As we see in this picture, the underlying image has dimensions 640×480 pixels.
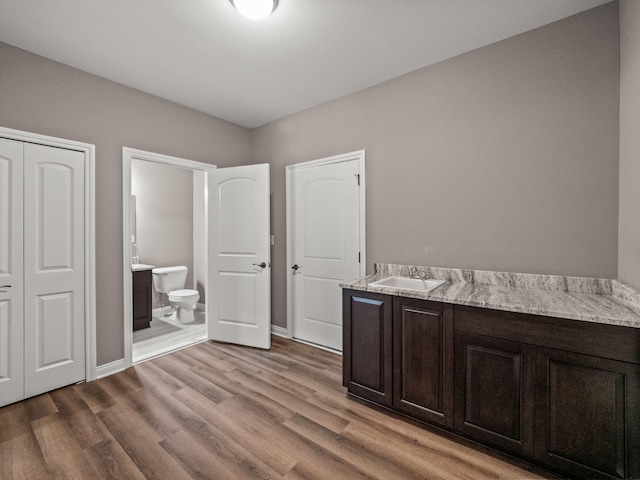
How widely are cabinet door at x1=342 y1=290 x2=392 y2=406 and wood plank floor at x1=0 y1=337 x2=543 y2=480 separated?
14cm

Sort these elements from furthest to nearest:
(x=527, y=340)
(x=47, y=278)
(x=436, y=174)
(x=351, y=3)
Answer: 1. (x=436, y=174)
2. (x=47, y=278)
3. (x=351, y=3)
4. (x=527, y=340)

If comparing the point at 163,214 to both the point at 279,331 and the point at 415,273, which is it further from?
the point at 415,273

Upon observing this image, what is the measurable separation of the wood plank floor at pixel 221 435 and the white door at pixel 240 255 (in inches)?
29.3

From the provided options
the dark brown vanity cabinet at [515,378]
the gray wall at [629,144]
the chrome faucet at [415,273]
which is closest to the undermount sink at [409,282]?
the chrome faucet at [415,273]

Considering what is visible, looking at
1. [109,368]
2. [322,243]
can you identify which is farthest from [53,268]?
[322,243]

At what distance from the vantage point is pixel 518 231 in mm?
2135

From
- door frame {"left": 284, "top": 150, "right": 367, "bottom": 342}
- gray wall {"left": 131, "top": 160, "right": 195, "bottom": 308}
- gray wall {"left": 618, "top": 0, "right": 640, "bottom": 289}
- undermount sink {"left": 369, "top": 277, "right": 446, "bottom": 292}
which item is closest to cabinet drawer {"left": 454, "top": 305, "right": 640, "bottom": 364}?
gray wall {"left": 618, "top": 0, "right": 640, "bottom": 289}

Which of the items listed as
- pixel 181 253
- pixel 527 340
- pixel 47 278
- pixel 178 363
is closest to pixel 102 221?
pixel 47 278

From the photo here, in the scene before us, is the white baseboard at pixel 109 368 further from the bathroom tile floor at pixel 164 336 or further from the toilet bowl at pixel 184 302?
the toilet bowl at pixel 184 302

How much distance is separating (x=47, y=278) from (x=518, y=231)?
3654 mm

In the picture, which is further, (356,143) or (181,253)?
(181,253)

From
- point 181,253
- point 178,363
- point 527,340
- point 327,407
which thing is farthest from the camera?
point 181,253

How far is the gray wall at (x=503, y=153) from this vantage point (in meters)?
1.88

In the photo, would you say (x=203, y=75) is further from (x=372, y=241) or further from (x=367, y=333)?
(x=367, y=333)
